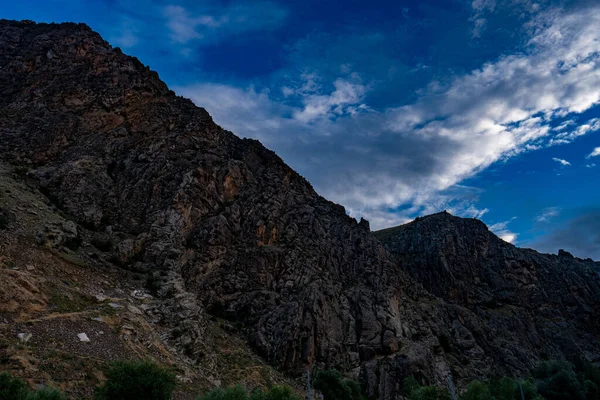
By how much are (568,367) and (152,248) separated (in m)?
76.2

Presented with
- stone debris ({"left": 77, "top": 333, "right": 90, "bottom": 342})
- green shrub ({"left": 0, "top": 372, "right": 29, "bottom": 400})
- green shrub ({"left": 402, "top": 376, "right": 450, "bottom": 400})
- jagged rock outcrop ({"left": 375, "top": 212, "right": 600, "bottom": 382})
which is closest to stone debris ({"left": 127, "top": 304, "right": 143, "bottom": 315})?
stone debris ({"left": 77, "top": 333, "right": 90, "bottom": 342})

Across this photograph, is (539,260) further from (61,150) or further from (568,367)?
(61,150)

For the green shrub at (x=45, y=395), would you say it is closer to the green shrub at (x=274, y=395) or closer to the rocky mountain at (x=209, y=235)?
the rocky mountain at (x=209, y=235)

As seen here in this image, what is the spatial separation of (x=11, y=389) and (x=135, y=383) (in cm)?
778

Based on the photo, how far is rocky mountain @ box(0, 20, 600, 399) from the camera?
51875mm

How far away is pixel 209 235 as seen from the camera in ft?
195

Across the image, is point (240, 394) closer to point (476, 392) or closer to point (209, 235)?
point (209, 235)

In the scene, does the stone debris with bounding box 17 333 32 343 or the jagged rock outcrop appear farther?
the jagged rock outcrop

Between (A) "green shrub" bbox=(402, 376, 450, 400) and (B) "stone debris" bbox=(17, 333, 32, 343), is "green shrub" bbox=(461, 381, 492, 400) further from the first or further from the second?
(B) "stone debris" bbox=(17, 333, 32, 343)

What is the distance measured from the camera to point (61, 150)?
63.3m

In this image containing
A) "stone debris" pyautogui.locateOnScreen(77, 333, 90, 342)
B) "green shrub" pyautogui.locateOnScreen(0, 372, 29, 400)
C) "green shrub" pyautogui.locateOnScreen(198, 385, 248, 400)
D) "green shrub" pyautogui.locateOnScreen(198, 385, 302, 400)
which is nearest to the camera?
"green shrub" pyautogui.locateOnScreen(0, 372, 29, 400)

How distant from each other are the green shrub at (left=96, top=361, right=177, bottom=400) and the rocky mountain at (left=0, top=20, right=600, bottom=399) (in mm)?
9929

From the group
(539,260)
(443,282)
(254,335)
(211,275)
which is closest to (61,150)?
(211,275)

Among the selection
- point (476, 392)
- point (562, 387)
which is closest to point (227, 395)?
point (476, 392)
